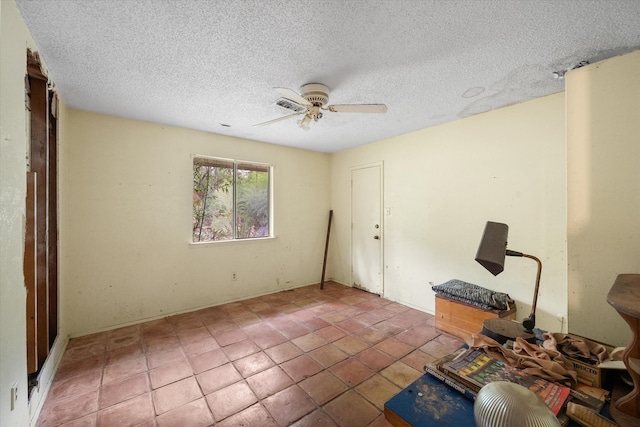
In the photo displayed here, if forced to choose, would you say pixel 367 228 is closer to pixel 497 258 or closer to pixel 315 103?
pixel 315 103

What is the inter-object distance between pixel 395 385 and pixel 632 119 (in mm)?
2399

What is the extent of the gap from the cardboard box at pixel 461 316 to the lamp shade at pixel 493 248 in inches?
64.6

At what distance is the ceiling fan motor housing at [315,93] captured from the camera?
208cm

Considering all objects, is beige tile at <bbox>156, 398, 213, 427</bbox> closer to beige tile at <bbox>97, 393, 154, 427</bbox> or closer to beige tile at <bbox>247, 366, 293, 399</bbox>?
beige tile at <bbox>97, 393, 154, 427</bbox>

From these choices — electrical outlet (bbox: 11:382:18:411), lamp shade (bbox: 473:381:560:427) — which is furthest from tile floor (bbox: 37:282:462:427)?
lamp shade (bbox: 473:381:560:427)

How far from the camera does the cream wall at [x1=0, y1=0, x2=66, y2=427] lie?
116 cm

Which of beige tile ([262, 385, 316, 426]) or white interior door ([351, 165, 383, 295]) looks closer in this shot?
beige tile ([262, 385, 316, 426])

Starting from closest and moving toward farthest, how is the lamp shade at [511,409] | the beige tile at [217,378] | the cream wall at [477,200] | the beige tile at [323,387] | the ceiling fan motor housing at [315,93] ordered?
the lamp shade at [511,409]
the beige tile at [323,387]
the beige tile at [217,378]
the ceiling fan motor housing at [315,93]
the cream wall at [477,200]

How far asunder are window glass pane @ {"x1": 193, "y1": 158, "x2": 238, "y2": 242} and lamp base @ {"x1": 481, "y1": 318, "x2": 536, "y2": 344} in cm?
330

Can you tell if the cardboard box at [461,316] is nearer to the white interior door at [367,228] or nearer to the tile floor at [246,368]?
the tile floor at [246,368]

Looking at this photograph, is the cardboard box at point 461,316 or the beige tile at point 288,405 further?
the cardboard box at point 461,316

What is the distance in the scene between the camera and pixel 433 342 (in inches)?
100

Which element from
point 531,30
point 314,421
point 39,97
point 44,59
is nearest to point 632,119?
point 531,30

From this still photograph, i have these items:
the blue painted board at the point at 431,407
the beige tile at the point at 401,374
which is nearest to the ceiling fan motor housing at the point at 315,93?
the blue painted board at the point at 431,407
